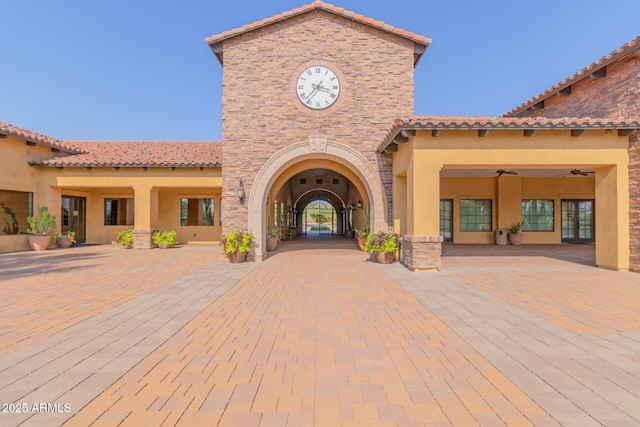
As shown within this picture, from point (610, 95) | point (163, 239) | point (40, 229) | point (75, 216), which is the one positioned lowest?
point (163, 239)

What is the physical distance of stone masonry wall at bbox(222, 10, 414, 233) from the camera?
1100cm

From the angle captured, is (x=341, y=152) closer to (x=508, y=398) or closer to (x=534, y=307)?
(x=534, y=307)

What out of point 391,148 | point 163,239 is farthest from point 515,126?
point 163,239

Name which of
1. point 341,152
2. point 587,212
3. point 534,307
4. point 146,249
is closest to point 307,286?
point 534,307

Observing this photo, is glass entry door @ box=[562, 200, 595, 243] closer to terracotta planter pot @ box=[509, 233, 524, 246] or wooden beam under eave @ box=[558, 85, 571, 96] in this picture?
terracotta planter pot @ box=[509, 233, 524, 246]

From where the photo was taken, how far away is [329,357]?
3.48 m

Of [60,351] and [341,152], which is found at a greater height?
[341,152]

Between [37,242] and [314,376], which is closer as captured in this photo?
[314,376]

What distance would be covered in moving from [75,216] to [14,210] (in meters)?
3.38

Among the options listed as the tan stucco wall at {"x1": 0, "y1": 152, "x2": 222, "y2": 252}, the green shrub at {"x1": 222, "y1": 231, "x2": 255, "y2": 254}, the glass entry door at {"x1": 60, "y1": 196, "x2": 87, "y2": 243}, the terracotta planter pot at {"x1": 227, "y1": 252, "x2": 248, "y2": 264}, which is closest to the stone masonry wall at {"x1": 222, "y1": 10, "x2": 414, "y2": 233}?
the green shrub at {"x1": 222, "y1": 231, "x2": 255, "y2": 254}

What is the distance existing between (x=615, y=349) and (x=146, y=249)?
15.4 m

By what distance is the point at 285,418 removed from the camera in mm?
2436

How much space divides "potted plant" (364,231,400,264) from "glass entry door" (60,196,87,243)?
15.3 metres

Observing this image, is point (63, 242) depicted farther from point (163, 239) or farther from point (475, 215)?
point (475, 215)
